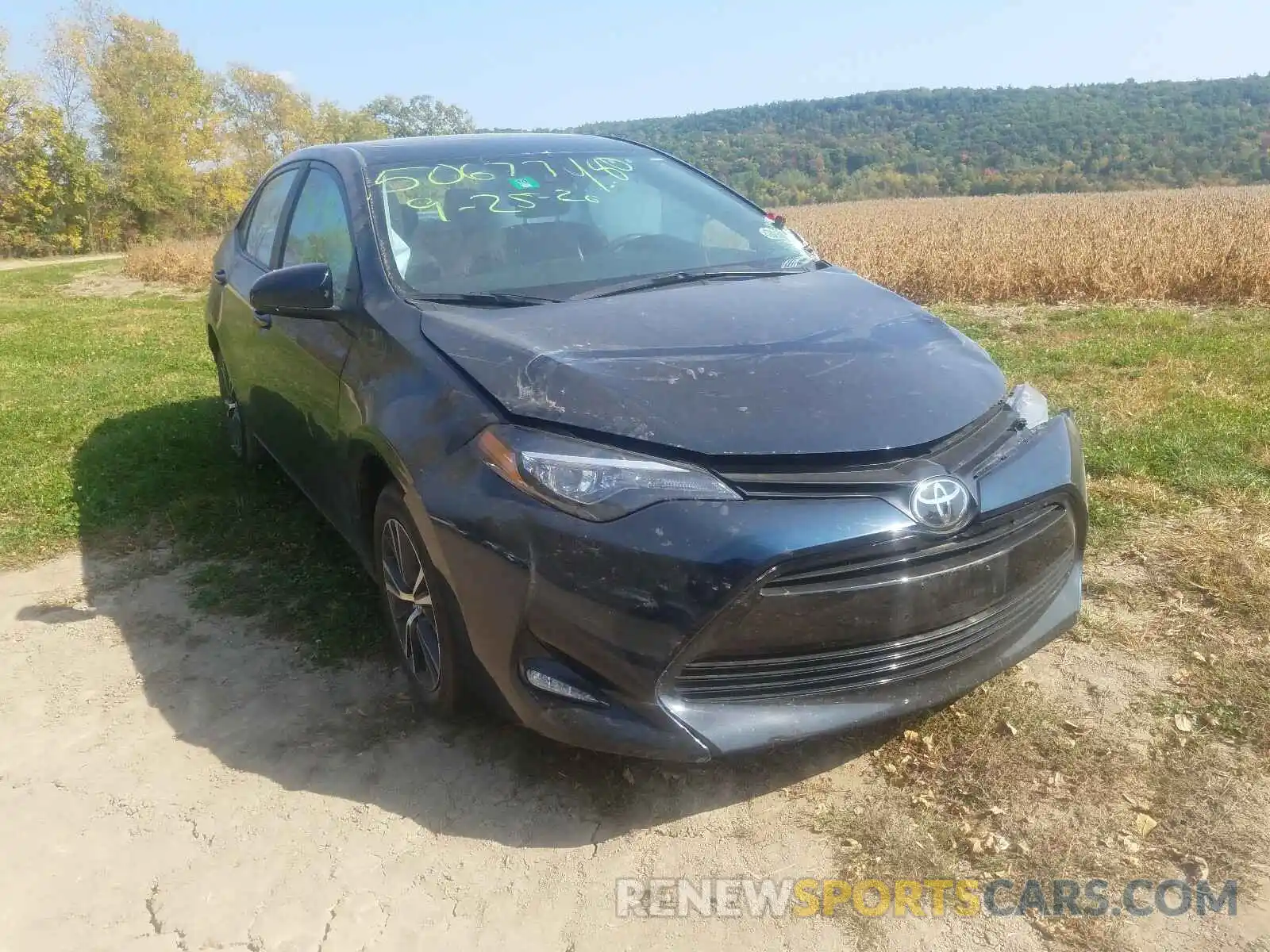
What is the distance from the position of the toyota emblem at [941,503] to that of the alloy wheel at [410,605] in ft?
4.26

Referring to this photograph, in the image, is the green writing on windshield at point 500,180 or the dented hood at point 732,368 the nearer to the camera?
the dented hood at point 732,368

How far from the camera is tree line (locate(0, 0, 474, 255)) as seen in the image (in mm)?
40438

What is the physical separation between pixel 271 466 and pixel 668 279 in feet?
9.70

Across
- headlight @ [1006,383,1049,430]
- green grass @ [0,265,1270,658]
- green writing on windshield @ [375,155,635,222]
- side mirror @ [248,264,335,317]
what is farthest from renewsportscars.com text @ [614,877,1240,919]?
green writing on windshield @ [375,155,635,222]

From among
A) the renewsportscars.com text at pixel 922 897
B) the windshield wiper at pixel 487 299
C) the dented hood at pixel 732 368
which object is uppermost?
the windshield wiper at pixel 487 299

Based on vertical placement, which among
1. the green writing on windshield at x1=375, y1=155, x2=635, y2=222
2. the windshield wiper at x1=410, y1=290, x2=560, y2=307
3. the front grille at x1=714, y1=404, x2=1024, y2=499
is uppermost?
the green writing on windshield at x1=375, y1=155, x2=635, y2=222

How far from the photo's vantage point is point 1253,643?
121 inches

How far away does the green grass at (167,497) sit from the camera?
3830mm

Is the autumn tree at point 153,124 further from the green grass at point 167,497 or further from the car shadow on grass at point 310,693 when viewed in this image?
the car shadow on grass at point 310,693

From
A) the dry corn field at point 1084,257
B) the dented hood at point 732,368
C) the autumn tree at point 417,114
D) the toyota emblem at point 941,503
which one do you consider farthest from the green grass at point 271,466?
the autumn tree at point 417,114

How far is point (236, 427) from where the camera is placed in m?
5.35

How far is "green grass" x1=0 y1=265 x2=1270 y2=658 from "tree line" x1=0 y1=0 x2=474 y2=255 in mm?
35238

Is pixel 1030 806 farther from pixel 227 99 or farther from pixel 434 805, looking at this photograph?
pixel 227 99

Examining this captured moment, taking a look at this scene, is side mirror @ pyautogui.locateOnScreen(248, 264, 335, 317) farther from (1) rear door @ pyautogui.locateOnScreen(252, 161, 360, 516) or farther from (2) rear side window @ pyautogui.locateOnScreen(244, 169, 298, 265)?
(2) rear side window @ pyautogui.locateOnScreen(244, 169, 298, 265)
